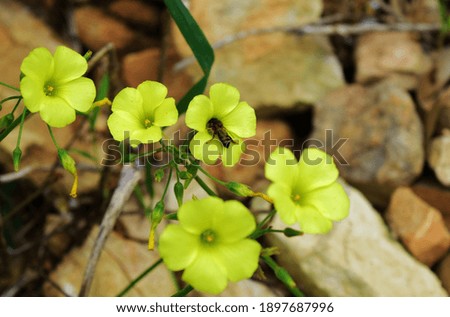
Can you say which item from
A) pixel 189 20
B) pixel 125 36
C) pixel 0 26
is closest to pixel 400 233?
pixel 189 20

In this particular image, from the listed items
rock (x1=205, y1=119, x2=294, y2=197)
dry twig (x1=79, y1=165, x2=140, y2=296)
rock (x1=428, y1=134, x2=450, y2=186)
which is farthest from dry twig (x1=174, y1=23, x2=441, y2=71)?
dry twig (x1=79, y1=165, x2=140, y2=296)

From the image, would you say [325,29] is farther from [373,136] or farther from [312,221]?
[312,221]

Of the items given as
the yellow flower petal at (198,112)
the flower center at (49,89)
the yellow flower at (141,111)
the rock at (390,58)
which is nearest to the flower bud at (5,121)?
the flower center at (49,89)

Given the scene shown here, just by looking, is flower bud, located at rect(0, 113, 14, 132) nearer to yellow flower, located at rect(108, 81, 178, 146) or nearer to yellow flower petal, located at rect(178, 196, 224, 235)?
yellow flower, located at rect(108, 81, 178, 146)

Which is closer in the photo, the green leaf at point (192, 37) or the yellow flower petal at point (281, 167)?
the yellow flower petal at point (281, 167)

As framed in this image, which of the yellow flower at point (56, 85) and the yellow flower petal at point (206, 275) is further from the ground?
the yellow flower at point (56, 85)

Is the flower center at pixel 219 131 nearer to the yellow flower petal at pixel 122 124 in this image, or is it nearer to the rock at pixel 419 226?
the yellow flower petal at pixel 122 124
